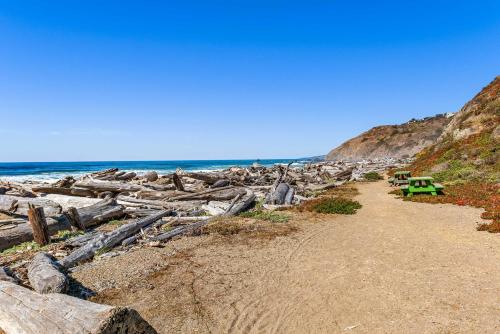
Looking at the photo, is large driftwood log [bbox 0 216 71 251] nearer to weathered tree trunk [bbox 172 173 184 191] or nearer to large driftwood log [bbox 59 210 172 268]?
large driftwood log [bbox 59 210 172 268]

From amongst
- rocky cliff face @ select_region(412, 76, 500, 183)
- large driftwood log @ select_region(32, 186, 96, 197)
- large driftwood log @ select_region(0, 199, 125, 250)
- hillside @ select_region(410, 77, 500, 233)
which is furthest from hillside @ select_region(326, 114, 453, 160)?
large driftwood log @ select_region(0, 199, 125, 250)

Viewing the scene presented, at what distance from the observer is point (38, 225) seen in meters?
10.6

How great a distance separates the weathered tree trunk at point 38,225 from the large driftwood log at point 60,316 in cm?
633

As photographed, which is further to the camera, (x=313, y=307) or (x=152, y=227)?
(x=152, y=227)

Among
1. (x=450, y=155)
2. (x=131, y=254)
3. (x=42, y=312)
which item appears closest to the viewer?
(x=42, y=312)

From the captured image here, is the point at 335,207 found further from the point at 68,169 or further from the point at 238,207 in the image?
the point at 68,169

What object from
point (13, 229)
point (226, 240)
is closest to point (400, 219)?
point (226, 240)

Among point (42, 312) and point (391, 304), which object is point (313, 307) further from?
point (42, 312)

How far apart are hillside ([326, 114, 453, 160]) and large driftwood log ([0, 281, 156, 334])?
297 ft

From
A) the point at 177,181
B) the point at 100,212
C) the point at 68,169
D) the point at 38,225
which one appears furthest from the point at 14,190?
the point at 68,169

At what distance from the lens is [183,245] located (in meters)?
10.3

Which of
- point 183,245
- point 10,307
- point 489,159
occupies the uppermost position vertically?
point 489,159

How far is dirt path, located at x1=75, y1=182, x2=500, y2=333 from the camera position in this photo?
5.45 m

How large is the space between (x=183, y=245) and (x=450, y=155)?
2734cm
